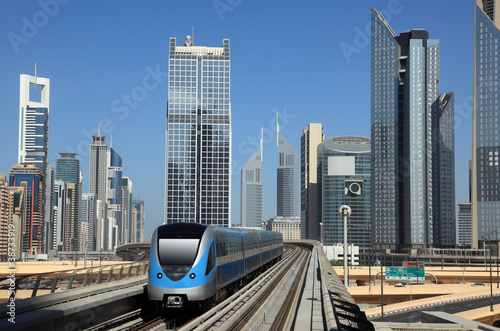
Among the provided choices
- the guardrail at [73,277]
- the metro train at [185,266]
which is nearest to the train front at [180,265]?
the metro train at [185,266]

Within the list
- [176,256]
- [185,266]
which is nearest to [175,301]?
[185,266]

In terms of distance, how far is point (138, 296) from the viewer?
79.0ft

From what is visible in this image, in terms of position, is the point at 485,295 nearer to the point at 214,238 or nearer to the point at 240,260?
the point at 240,260

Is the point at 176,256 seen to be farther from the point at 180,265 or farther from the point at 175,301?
the point at 175,301

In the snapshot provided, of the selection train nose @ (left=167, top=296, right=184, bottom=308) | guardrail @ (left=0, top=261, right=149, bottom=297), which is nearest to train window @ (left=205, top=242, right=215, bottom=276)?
train nose @ (left=167, top=296, right=184, bottom=308)

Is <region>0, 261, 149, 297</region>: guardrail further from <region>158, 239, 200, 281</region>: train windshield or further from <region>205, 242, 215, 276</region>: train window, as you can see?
<region>205, 242, 215, 276</region>: train window

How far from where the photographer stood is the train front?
857 inches

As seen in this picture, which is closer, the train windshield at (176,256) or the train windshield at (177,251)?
the train windshield at (176,256)

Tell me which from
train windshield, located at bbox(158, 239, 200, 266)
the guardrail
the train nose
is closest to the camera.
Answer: the guardrail

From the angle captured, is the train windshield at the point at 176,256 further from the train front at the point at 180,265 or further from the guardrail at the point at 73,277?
the guardrail at the point at 73,277

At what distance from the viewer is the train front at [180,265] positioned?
21.8 metres

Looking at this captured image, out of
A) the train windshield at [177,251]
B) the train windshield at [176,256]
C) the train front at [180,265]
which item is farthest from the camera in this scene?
the train windshield at [177,251]

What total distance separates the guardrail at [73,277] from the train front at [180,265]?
2.72m

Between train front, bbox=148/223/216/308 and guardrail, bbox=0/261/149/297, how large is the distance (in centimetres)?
272
